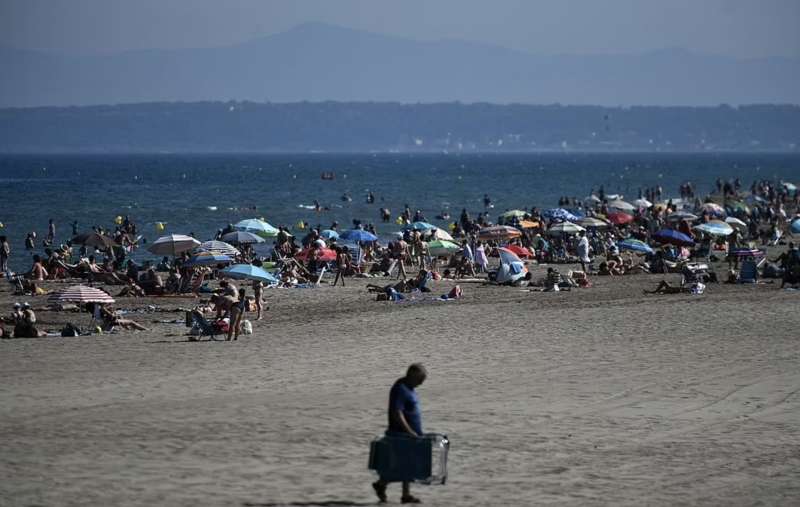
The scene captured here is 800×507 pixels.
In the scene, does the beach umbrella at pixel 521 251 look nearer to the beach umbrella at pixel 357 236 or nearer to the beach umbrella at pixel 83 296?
the beach umbrella at pixel 357 236

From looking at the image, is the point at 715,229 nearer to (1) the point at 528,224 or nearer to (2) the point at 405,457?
(1) the point at 528,224

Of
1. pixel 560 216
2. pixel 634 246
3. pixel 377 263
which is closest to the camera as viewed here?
pixel 377 263

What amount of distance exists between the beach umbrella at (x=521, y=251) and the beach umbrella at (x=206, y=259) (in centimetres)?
893

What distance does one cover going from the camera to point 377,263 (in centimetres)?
3072

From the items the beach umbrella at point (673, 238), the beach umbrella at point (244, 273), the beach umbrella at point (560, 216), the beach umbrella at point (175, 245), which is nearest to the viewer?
the beach umbrella at point (244, 273)

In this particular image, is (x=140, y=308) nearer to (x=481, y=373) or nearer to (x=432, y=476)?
(x=481, y=373)

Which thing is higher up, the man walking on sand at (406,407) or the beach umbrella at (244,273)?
the man walking on sand at (406,407)

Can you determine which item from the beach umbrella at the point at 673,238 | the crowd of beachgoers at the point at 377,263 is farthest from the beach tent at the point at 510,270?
the beach umbrella at the point at 673,238

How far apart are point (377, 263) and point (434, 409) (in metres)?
18.1

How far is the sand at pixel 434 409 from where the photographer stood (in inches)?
389

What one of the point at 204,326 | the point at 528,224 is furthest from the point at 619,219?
the point at 204,326

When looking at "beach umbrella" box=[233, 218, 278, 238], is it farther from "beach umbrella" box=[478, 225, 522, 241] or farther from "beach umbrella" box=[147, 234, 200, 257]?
"beach umbrella" box=[147, 234, 200, 257]

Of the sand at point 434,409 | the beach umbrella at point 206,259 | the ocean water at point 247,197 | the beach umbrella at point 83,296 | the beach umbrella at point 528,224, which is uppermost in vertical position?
the beach umbrella at point 528,224

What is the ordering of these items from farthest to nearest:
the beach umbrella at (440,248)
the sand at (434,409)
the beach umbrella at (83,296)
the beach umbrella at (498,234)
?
the beach umbrella at (498,234)
the beach umbrella at (440,248)
the beach umbrella at (83,296)
the sand at (434,409)
